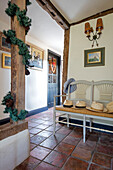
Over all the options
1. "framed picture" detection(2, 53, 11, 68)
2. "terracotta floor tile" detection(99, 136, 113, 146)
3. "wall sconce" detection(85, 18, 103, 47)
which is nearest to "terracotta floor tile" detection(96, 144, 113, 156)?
"terracotta floor tile" detection(99, 136, 113, 146)

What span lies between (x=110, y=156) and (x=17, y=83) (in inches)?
59.3

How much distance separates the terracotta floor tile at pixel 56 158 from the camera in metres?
1.25

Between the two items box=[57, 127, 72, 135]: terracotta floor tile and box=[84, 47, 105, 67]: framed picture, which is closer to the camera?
box=[57, 127, 72, 135]: terracotta floor tile

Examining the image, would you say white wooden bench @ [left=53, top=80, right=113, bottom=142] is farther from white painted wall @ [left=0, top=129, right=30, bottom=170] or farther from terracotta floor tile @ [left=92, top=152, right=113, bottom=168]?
white painted wall @ [left=0, top=129, right=30, bottom=170]

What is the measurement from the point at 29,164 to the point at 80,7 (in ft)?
8.93

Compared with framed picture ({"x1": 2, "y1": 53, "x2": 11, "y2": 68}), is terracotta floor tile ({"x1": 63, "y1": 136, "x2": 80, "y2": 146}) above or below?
below

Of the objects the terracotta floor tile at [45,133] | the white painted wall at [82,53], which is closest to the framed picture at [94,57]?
the white painted wall at [82,53]

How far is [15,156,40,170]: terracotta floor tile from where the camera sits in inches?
46.1

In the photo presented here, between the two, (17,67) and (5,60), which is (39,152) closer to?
(17,67)

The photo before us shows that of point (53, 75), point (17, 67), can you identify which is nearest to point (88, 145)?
point (17, 67)

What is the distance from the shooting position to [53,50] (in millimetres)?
4312

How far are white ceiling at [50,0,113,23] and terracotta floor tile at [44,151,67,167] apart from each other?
8.31 feet

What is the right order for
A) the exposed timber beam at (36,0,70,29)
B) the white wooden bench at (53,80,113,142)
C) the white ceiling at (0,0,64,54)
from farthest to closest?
the white ceiling at (0,0,64,54) → the exposed timber beam at (36,0,70,29) → the white wooden bench at (53,80,113,142)

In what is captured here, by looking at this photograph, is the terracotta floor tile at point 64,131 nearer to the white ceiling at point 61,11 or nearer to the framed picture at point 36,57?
the framed picture at point 36,57
